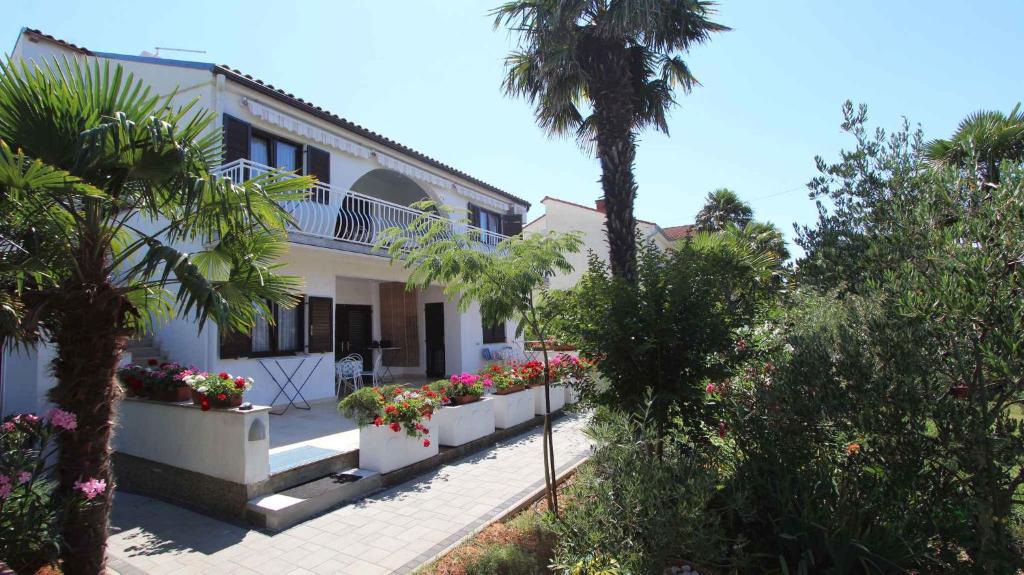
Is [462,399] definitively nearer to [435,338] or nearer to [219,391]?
[219,391]

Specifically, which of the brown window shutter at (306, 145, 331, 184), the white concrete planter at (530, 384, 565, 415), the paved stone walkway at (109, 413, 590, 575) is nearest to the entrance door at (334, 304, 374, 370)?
the brown window shutter at (306, 145, 331, 184)

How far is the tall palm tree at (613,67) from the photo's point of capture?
6996 mm

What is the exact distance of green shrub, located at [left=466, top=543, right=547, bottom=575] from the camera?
3.83 meters

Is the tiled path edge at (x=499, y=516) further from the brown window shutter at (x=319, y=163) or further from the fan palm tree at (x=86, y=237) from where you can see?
the brown window shutter at (x=319, y=163)

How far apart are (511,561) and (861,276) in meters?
3.29

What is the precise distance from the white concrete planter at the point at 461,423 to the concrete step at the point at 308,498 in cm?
141

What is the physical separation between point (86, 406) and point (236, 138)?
708 cm

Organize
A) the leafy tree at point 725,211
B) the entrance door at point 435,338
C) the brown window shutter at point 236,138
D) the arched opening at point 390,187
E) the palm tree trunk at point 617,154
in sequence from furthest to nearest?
the leafy tree at point 725,211 → the entrance door at point 435,338 → the arched opening at point 390,187 → the brown window shutter at point 236,138 → the palm tree trunk at point 617,154

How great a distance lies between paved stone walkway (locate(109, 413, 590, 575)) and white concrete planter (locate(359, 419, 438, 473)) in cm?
30

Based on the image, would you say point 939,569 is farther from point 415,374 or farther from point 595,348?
point 415,374

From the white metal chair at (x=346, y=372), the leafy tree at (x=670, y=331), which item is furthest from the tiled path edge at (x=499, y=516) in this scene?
the white metal chair at (x=346, y=372)

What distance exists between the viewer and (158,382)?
6492 millimetres

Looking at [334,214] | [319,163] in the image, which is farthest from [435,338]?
[319,163]

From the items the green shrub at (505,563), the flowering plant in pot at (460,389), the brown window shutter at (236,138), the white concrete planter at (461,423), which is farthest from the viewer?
the brown window shutter at (236,138)
